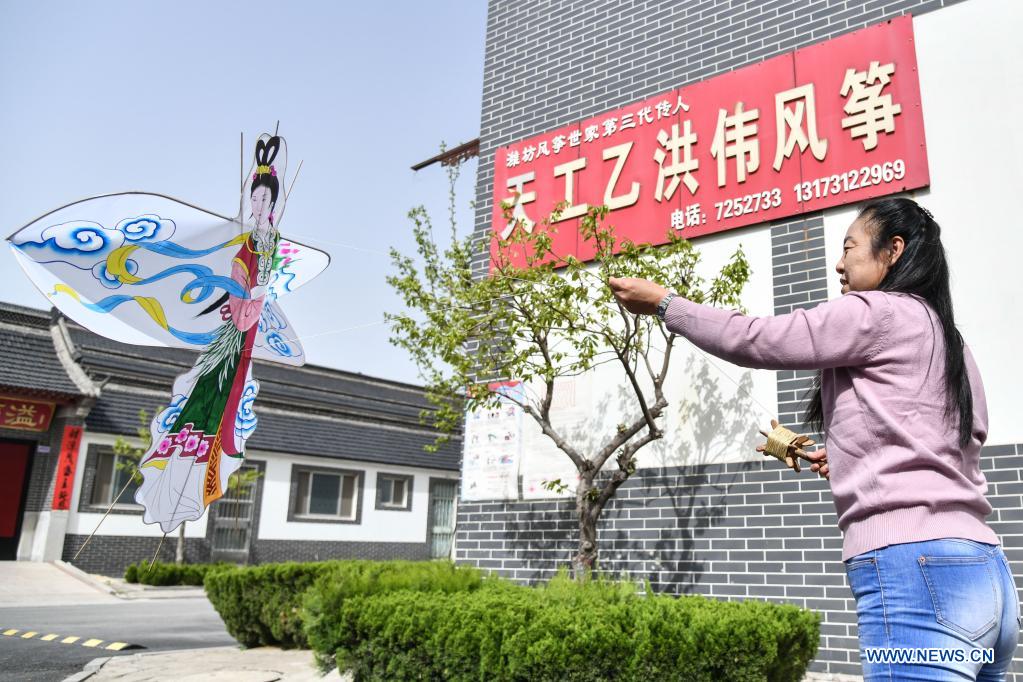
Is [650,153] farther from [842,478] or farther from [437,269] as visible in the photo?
[842,478]

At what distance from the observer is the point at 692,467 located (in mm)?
7008

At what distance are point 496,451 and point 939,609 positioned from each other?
6.69 meters

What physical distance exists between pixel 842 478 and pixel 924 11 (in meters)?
6.13

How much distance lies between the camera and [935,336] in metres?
2.00

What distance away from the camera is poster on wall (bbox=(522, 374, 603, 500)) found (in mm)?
7770

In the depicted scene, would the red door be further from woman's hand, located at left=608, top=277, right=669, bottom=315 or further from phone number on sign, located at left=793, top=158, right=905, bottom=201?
woman's hand, located at left=608, top=277, right=669, bottom=315

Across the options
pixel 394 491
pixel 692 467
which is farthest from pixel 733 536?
pixel 394 491

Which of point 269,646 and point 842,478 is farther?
point 269,646

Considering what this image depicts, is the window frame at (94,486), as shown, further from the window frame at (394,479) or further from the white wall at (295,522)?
the window frame at (394,479)

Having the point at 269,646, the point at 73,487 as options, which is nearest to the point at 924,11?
the point at 269,646

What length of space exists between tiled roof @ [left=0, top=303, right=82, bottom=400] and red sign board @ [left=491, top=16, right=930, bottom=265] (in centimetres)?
1270

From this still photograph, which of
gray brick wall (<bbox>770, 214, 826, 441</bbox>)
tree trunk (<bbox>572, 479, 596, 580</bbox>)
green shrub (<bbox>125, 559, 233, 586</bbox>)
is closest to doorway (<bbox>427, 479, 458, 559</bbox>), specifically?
green shrub (<bbox>125, 559, 233, 586</bbox>)

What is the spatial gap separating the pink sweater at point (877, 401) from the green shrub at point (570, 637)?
8.50 feet

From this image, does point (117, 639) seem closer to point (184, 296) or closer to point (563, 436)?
point (563, 436)
